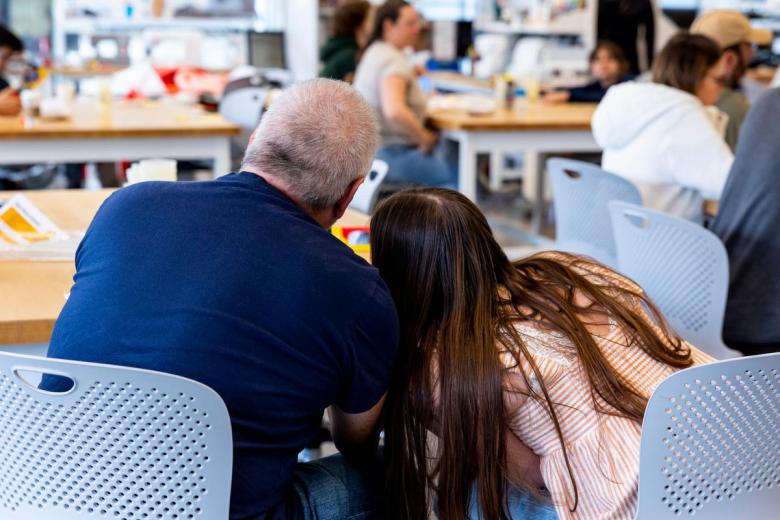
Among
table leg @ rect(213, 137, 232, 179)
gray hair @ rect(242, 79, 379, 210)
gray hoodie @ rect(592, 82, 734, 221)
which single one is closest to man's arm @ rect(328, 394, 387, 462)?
gray hair @ rect(242, 79, 379, 210)

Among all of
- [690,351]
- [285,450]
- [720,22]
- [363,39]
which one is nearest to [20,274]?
[285,450]

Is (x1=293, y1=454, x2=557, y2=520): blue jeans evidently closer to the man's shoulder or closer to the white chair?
the white chair

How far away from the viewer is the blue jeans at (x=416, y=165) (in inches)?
177

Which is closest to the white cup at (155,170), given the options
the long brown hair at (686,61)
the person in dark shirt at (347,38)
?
the long brown hair at (686,61)

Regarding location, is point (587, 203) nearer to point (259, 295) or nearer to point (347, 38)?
point (259, 295)

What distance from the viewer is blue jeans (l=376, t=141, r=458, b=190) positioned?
450cm

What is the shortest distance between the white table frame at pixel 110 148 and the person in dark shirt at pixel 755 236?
2090mm

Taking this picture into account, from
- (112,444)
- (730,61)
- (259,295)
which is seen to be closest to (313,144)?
(259,295)

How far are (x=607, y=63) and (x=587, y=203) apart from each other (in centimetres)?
225

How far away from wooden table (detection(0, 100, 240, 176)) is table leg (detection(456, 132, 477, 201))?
3.25 feet

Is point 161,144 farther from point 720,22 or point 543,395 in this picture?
point 543,395

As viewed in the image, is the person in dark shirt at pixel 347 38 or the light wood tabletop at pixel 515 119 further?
the person in dark shirt at pixel 347 38

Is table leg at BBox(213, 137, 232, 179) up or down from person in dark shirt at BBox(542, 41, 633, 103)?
down

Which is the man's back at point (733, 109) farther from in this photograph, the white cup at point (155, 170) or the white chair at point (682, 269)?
the white cup at point (155, 170)
